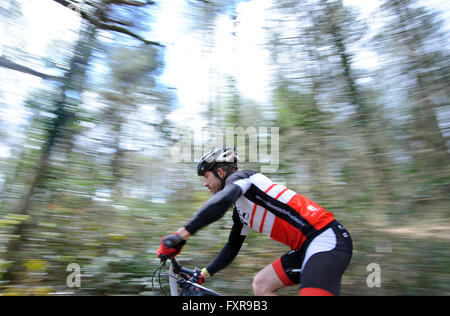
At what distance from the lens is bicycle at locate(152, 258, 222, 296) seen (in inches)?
86.4

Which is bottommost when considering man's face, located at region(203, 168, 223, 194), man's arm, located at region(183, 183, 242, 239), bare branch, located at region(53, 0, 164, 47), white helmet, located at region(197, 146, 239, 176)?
man's arm, located at region(183, 183, 242, 239)

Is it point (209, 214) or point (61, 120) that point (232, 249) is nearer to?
point (209, 214)

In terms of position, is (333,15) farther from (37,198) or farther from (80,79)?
(37,198)

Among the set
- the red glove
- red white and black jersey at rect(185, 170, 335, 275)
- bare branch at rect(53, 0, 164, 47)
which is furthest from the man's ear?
bare branch at rect(53, 0, 164, 47)

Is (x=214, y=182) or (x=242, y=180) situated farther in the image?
(x=214, y=182)

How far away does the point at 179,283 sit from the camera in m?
2.31

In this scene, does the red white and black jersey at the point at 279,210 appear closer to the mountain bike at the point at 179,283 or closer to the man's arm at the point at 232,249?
the man's arm at the point at 232,249

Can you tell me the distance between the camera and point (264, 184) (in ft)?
7.23

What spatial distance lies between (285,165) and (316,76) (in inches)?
73.8

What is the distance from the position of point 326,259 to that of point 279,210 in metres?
0.46

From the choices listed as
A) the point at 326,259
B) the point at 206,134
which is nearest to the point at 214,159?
the point at 326,259

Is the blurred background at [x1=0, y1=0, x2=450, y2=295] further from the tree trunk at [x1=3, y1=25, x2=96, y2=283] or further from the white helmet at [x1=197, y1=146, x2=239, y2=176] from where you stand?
the white helmet at [x1=197, y1=146, x2=239, y2=176]

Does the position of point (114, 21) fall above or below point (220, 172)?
above
